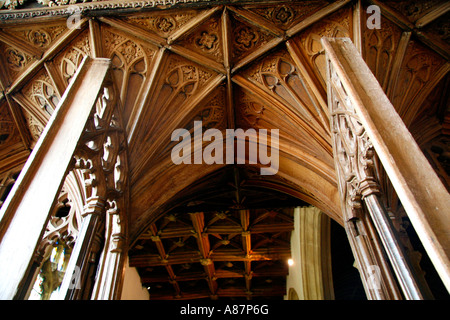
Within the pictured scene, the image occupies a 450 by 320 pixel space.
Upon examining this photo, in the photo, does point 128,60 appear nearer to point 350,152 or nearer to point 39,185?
point 39,185

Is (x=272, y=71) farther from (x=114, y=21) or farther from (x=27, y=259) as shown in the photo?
(x=27, y=259)

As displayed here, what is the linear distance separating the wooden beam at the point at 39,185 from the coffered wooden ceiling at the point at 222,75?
1.62 metres

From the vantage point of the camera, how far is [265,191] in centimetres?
639

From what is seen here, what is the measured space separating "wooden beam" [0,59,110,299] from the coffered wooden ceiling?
1.62 metres

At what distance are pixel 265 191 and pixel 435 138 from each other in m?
2.80

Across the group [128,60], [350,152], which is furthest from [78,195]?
[350,152]

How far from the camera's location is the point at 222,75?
17.3ft

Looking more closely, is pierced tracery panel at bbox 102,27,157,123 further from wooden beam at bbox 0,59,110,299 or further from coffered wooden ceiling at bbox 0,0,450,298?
wooden beam at bbox 0,59,110,299

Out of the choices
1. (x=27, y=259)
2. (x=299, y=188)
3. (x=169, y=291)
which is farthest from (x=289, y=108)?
(x=169, y=291)

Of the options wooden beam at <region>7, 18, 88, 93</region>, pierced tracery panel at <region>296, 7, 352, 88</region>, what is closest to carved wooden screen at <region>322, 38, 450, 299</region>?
pierced tracery panel at <region>296, 7, 352, 88</region>

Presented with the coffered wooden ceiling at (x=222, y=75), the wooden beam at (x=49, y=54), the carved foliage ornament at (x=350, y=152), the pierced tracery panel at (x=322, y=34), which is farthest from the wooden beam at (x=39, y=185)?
the pierced tracery panel at (x=322, y=34)

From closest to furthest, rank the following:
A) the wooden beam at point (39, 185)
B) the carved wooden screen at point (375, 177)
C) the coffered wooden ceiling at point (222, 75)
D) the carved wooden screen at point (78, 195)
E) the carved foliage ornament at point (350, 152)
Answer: the carved wooden screen at point (375, 177) < the wooden beam at point (39, 185) < the carved wooden screen at point (78, 195) < the carved foliage ornament at point (350, 152) < the coffered wooden ceiling at point (222, 75)

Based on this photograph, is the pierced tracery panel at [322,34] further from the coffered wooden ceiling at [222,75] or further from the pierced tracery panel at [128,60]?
the pierced tracery panel at [128,60]

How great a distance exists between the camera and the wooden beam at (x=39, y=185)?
1934mm
